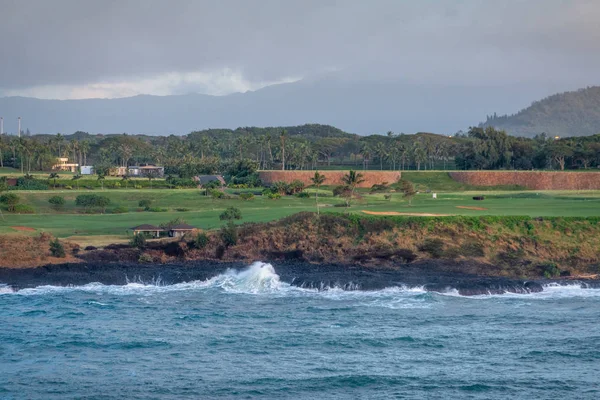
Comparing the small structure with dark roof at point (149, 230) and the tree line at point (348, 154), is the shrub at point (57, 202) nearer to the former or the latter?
the small structure with dark roof at point (149, 230)

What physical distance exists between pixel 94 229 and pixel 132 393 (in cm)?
3174

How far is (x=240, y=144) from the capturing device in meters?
133

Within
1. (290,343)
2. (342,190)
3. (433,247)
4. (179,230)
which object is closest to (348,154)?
(342,190)

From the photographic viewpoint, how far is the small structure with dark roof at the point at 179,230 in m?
51.7

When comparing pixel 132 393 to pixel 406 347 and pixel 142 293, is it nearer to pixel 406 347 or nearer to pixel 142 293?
pixel 406 347

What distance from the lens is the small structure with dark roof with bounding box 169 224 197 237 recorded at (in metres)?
51.7

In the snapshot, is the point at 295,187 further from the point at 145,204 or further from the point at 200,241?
the point at 200,241

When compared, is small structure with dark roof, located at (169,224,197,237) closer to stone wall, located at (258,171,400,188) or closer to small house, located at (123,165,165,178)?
stone wall, located at (258,171,400,188)

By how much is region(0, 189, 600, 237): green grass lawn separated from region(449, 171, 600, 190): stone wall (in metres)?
5.30

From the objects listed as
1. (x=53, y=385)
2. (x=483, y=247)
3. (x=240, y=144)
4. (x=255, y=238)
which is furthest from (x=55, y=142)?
(x=53, y=385)

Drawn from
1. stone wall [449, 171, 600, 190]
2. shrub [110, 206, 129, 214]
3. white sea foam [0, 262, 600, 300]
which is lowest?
white sea foam [0, 262, 600, 300]

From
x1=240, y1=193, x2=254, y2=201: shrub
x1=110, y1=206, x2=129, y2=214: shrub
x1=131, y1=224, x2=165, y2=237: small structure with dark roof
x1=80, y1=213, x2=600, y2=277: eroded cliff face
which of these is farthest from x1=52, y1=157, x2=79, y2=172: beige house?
x1=80, y1=213, x2=600, y2=277: eroded cliff face

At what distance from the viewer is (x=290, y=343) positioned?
1193 inches

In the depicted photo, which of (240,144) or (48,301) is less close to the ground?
(240,144)
